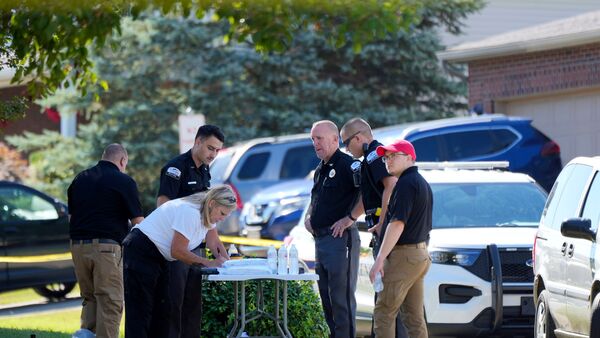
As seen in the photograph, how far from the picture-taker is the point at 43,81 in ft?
39.9

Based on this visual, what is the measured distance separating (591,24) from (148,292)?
13.9 metres

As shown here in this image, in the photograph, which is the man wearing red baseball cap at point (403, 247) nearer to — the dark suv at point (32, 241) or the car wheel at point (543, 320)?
the car wheel at point (543, 320)

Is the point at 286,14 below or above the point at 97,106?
above

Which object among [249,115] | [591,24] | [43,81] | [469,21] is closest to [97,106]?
[249,115]

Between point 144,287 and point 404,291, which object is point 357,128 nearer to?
point 404,291

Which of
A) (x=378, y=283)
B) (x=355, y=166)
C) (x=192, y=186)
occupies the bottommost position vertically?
(x=378, y=283)

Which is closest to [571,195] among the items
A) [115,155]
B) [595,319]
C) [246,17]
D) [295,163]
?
[595,319]

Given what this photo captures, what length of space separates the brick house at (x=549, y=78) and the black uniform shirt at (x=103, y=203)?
1144 cm

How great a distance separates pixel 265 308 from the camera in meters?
10.5

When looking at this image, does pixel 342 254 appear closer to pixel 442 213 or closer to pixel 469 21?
pixel 442 213

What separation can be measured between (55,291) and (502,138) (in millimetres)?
7016

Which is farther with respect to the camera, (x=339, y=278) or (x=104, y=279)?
(x=104, y=279)

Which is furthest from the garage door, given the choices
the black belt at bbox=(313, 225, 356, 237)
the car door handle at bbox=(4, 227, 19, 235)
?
the black belt at bbox=(313, 225, 356, 237)

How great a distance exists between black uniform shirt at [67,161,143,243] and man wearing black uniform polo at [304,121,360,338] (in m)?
1.61
